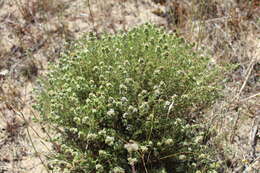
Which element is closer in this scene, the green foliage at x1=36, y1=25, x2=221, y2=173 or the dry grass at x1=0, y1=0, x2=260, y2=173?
the green foliage at x1=36, y1=25, x2=221, y2=173

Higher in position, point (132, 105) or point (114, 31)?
point (114, 31)

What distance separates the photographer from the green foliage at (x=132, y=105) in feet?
8.40

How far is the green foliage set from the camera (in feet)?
8.40

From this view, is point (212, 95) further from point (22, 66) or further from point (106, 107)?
point (22, 66)

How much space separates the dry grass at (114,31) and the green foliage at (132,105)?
1.33 feet

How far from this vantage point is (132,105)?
268 centimetres

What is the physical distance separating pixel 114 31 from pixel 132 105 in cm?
204

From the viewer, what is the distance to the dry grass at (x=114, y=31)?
10.4 feet

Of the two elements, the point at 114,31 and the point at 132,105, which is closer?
the point at 132,105

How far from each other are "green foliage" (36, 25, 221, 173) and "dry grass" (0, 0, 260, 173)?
404 mm

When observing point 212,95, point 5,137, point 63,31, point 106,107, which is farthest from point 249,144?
point 63,31

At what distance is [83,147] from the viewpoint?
2852 millimetres

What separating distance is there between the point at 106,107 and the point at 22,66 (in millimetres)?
1959

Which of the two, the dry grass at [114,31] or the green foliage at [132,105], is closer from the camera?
the green foliage at [132,105]
